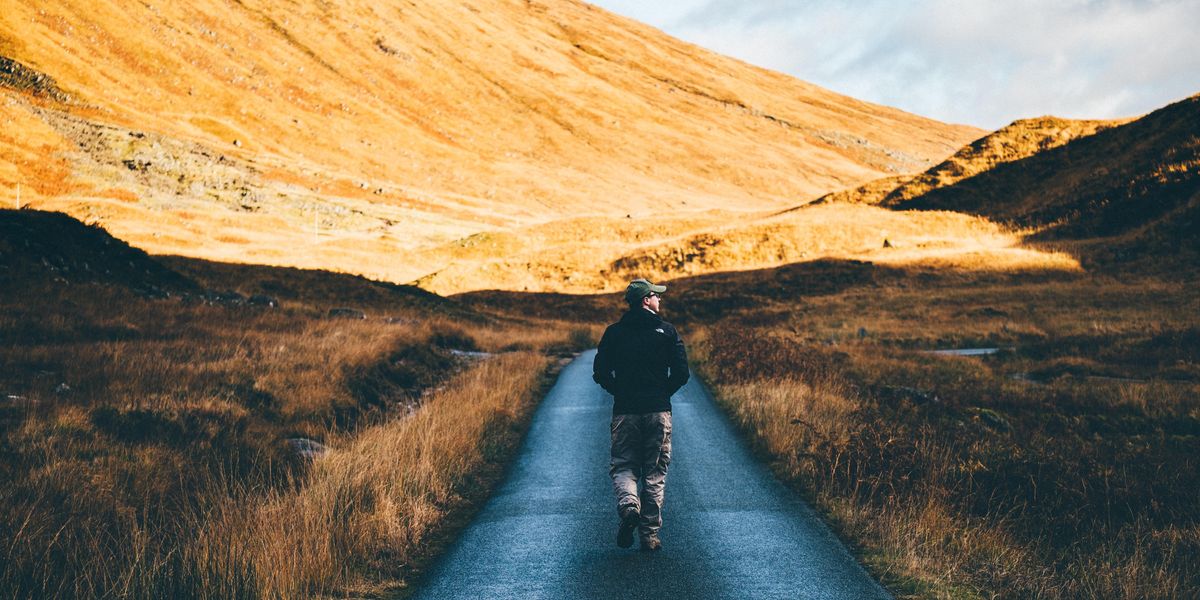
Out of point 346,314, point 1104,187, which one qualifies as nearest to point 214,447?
point 346,314

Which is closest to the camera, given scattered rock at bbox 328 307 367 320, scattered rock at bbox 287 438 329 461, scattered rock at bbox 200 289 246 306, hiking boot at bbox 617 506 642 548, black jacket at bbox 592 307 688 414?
hiking boot at bbox 617 506 642 548

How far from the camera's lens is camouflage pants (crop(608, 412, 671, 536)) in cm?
711

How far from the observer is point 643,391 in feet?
23.8

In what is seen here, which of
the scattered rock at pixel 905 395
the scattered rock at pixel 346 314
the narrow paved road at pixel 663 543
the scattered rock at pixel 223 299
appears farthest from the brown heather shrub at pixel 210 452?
the scattered rock at pixel 346 314

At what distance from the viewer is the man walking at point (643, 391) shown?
716 cm

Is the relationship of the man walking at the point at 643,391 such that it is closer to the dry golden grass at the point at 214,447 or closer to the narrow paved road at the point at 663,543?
the narrow paved road at the point at 663,543

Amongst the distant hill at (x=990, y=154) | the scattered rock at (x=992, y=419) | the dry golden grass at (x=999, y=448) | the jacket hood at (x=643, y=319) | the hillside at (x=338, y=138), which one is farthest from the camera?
the hillside at (x=338, y=138)

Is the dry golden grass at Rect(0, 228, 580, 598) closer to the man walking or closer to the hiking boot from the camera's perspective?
the hiking boot

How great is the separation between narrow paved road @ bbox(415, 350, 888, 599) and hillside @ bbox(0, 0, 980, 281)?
47091 millimetres

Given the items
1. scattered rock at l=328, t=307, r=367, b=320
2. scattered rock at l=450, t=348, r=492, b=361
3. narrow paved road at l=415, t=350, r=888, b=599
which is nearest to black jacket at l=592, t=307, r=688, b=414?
narrow paved road at l=415, t=350, r=888, b=599

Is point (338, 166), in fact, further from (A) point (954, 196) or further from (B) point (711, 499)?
(B) point (711, 499)

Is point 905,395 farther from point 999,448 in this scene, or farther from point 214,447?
point 214,447

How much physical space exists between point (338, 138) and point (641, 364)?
423 feet

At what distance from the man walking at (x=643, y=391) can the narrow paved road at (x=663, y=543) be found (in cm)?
57
